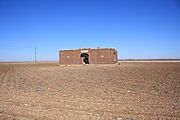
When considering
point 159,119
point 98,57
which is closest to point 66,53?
point 98,57

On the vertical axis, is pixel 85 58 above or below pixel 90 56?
below

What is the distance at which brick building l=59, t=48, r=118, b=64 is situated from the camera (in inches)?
1719

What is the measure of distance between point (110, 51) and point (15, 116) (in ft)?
124

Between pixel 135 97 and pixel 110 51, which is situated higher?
pixel 110 51

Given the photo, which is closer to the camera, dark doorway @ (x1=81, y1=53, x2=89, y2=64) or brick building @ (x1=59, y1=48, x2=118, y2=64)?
brick building @ (x1=59, y1=48, x2=118, y2=64)

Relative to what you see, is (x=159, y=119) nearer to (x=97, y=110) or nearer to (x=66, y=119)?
(x=97, y=110)

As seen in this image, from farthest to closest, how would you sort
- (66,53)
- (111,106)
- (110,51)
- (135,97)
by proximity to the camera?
(66,53)
(110,51)
(135,97)
(111,106)

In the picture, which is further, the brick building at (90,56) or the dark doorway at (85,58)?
the dark doorway at (85,58)

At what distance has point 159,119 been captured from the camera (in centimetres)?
611

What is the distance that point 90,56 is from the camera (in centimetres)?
4431

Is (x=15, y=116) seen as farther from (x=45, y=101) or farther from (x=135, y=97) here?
(x=135, y=97)

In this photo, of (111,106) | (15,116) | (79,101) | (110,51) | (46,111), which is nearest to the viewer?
(15,116)

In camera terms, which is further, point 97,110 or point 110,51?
point 110,51

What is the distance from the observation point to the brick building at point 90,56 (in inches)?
1719
